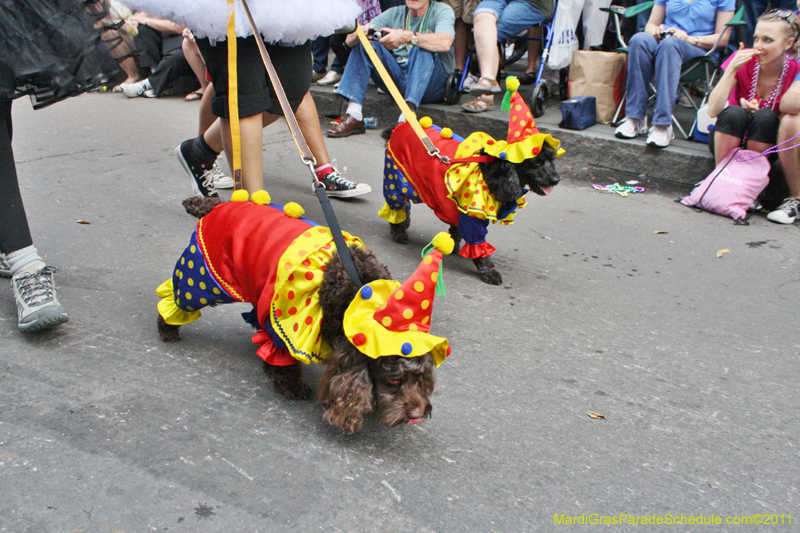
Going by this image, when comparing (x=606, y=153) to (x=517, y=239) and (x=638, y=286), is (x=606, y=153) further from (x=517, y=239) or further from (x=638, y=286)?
(x=638, y=286)

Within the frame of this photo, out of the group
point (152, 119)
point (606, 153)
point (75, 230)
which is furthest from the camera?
point (152, 119)

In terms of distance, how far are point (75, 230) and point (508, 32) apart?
501cm

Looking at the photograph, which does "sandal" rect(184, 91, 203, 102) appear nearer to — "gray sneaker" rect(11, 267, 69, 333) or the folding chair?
the folding chair

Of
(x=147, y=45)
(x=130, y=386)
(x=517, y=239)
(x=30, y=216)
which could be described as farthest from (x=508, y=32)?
(x=130, y=386)

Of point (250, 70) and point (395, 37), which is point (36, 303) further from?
point (395, 37)

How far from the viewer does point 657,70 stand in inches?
212

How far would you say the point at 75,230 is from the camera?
3572 mm

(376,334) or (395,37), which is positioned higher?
(395,37)

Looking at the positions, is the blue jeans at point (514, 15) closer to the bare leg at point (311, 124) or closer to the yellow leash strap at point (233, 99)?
the bare leg at point (311, 124)

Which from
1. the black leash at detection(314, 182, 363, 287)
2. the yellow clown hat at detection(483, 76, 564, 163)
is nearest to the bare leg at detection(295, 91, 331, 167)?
the yellow clown hat at detection(483, 76, 564, 163)

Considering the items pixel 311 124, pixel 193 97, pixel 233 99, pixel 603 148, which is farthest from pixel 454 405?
pixel 193 97

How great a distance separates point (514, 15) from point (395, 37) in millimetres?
1437

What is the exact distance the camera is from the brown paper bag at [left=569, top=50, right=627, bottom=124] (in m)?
5.89

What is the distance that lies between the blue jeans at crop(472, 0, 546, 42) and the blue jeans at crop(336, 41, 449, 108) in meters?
0.84
